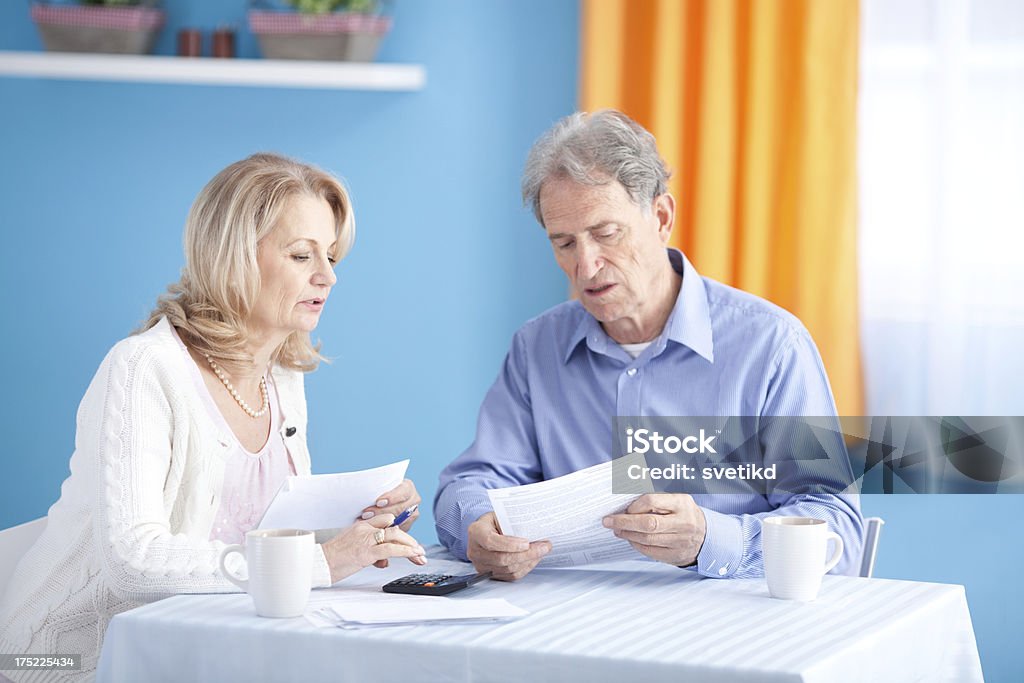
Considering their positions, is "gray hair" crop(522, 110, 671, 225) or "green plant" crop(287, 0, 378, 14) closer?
"gray hair" crop(522, 110, 671, 225)

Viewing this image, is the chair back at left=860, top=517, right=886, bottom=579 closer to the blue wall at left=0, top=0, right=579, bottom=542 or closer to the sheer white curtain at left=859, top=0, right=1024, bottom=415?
the sheer white curtain at left=859, top=0, right=1024, bottom=415

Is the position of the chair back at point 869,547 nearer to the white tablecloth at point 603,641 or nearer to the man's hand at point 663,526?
the white tablecloth at point 603,641

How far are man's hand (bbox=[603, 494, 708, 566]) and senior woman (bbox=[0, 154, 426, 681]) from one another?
12.7 inches

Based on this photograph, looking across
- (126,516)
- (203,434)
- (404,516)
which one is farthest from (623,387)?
(126,516)

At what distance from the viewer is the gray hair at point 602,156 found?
2.04 m

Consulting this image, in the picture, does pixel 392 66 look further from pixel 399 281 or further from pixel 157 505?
pixel 157 505

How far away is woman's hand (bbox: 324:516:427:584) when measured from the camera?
162 cm

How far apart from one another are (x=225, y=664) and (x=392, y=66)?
197 centimetres

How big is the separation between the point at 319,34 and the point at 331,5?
8 centimetres

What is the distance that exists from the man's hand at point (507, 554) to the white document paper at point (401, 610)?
12 cm

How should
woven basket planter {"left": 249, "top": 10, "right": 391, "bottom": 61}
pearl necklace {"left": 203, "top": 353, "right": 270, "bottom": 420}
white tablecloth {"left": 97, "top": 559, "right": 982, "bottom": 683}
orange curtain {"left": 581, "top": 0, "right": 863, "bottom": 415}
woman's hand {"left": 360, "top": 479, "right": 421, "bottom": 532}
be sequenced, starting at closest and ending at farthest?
white tablecloth {"left": 97, "top": 559, "right": 982, "bottom": 683}, woman's hand {"left": 360, "top": 479, "right": 421, "bottom": 532}, pearl necklace {"left": 203, "top": 353, "right": 270, "bottom": 420}, orange curtain {"left": 581, "top": 0, "right": 863, "bottom": 415}, woven basket planter {"left": 249, "top": 10, "right": 391, "bottom": 61}

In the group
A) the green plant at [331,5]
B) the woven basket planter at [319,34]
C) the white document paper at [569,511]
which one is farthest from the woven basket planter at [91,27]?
the white document paper at [569,511]

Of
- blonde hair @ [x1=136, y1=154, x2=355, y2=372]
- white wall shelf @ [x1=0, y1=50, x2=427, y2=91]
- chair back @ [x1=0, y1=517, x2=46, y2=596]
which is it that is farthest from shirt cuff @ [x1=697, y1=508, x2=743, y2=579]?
white wall shelf @ [x1=0, y1=50, x2=427, y2=91]

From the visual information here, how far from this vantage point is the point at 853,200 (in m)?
2.78
